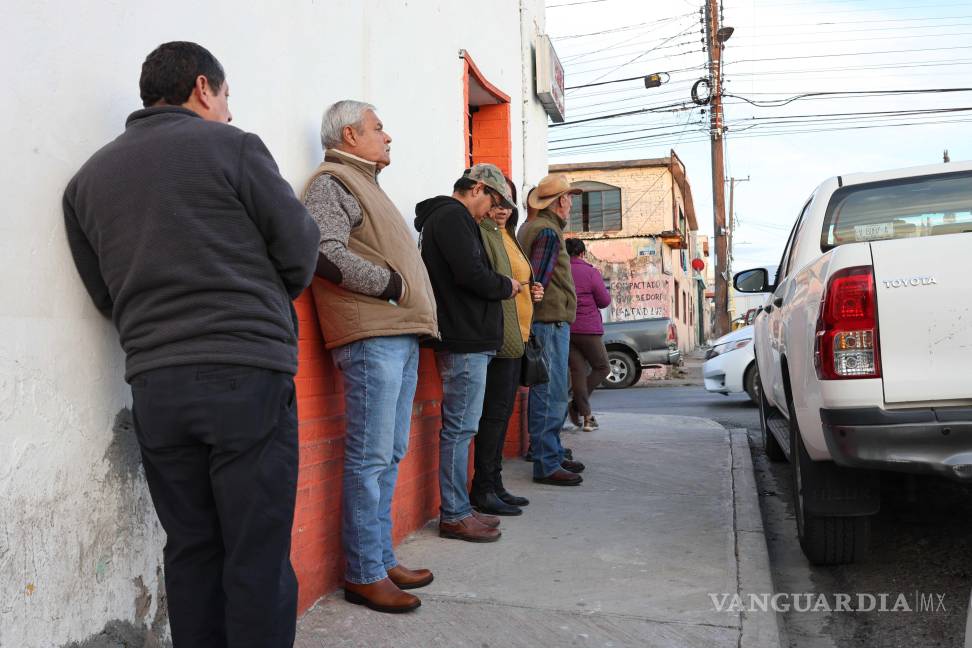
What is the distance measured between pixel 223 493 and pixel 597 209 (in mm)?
27233

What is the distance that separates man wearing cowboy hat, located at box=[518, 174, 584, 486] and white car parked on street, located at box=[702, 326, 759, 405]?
5.93 m

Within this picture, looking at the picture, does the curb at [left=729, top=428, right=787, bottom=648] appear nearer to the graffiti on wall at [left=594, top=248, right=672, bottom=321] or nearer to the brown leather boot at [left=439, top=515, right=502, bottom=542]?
the brown leather boot at [left=439, top=515, right=502, bottom=542]

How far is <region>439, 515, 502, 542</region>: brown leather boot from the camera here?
4480mm

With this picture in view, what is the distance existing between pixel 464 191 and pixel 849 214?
197cm

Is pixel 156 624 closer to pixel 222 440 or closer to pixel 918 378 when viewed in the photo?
pixel 222 440

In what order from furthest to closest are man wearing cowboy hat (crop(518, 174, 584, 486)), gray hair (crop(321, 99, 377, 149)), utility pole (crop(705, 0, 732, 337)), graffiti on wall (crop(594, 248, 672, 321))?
graffiti on wall (crop(594, 248, 672, 321)), utility pole (crop(705, 0, 732, 337)), man wearing cowboy hat (crop(518, 174, 584, 486)), gray hair (crop(321, 99, 377, 149))

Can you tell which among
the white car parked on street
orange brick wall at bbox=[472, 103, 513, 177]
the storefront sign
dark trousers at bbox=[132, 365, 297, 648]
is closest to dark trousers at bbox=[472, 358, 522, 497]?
dark trousers at bbox=[132, 365, 297, 648]

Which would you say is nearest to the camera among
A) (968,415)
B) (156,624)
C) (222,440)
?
(222,440)

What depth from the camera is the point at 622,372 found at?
1559cm

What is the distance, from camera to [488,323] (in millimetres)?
4453

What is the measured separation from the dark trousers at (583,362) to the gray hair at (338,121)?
4.70 metres

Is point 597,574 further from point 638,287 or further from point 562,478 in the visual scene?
point 638,287

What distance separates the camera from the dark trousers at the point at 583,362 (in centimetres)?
809

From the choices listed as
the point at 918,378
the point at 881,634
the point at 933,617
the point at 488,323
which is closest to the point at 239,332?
the point at 488,323
